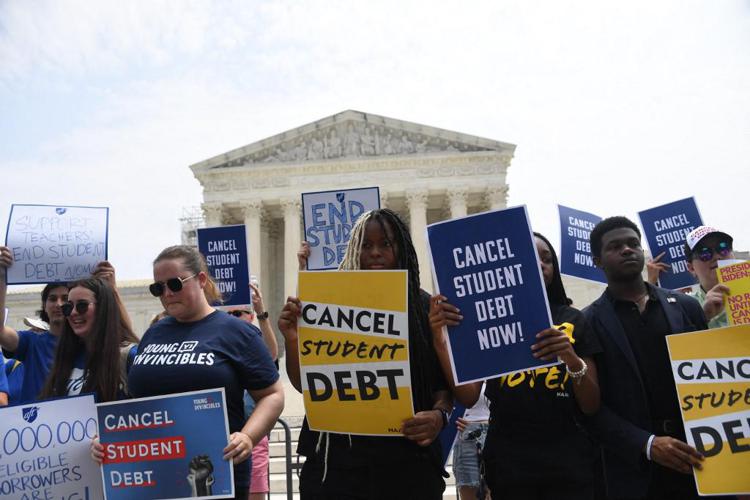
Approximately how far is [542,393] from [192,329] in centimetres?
225

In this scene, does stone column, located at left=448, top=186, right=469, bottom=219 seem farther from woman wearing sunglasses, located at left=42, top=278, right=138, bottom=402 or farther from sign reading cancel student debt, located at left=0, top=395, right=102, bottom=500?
sign reading cancel student debt, located at left=0, top=395, right=102, bottom=500

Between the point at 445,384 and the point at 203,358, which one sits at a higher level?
the point at 203,358

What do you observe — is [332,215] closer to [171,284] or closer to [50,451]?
[171,284]

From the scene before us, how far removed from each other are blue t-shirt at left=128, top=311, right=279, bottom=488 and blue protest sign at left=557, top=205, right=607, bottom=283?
19.9 ft

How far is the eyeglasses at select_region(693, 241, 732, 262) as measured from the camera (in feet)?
18.4

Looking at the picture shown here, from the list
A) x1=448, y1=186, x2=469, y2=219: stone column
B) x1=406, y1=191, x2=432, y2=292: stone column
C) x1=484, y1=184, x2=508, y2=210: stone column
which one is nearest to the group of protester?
x1=406, y1=191, x2=432, y2=292: stone column

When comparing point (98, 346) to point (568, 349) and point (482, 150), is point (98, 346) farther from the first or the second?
point (482, 150)

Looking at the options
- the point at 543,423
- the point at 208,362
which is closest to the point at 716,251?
the point at 543,423

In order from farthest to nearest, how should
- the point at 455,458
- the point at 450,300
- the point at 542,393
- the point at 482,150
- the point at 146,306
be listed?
1. the point at 146,306
2. the point at 482,150
3. the point at 455,458
4. the point at 542,393
5. the point at 450,300

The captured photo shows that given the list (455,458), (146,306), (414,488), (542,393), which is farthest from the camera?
(146,306)

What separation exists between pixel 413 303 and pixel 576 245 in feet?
20.0

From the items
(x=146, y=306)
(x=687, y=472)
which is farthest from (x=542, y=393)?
(x=146, y=306)

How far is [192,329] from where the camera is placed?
384 centimetres

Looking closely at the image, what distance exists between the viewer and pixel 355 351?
349cm
